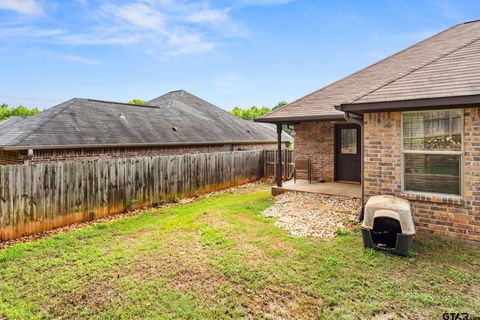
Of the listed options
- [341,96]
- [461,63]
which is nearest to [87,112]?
[341,96]

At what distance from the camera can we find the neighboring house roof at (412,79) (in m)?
5.85

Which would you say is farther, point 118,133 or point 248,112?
point 248,112

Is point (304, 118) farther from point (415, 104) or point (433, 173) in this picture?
point (433, 173)

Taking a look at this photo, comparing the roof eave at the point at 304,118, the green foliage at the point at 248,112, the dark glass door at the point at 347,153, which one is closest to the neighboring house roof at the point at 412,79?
the roof eave at the point at 304,118

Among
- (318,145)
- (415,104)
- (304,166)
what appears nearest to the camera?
(415,104)

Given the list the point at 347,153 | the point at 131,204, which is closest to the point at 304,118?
the point at 347,153

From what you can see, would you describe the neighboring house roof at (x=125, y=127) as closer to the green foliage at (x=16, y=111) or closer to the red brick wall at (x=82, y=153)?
the red brick wall at (x=82, y=153)

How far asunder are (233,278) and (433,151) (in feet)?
15.4

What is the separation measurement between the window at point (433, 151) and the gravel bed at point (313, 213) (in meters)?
1.76

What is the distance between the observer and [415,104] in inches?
224

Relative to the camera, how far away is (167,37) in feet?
65.3

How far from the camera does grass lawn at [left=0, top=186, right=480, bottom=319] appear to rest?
375cm

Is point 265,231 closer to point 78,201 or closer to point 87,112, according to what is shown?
point 78,201

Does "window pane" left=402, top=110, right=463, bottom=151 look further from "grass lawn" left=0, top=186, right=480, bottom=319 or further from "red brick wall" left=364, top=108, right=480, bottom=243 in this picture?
A: "grass lawn" left=0, top=186, right=480, bottom=319
